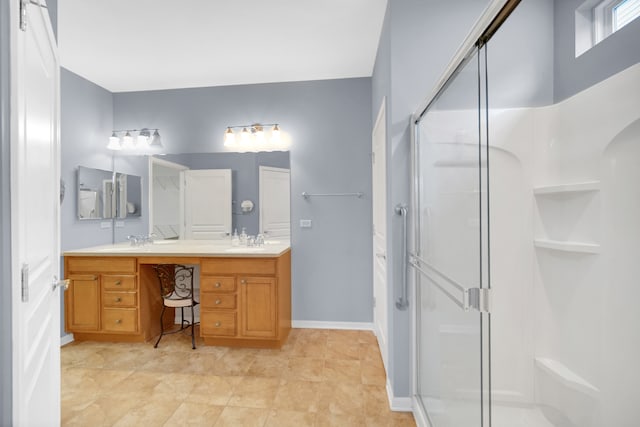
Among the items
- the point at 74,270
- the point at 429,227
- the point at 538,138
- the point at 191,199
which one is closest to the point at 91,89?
the point at 191,199

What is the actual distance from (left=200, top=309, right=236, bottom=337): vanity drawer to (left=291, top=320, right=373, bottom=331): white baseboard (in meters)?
0.74

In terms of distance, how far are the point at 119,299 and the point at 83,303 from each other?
0.35 metres

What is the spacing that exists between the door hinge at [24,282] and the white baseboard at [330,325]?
8.22 feet

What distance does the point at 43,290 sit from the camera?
48.7 inches

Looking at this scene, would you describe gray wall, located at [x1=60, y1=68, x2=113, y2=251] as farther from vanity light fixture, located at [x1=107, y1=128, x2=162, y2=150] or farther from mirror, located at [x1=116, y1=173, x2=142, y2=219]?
mirror, located at [x1=116, y1=173, x2=142, y2=219]

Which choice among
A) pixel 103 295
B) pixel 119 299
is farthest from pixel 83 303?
pixel 119 299

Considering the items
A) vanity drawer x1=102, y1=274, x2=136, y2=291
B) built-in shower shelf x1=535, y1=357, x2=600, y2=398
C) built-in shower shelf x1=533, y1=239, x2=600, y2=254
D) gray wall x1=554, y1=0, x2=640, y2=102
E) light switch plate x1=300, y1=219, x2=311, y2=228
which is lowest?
built-in shower shelf x1=535, y1=357, x2=600, y2=398

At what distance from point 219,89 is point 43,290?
2672 mm

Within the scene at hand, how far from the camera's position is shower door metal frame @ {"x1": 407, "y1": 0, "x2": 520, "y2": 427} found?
3.15ft

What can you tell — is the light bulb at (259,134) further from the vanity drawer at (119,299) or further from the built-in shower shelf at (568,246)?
the built-in shower shelf at (568,246)

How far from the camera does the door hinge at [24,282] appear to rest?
0.96m

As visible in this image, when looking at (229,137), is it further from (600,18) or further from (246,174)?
(600,18)

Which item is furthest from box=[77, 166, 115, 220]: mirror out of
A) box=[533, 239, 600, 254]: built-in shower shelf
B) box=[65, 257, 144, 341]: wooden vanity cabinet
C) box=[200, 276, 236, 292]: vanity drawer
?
box=[533, 239, 600, 254]: built-in shower shelf

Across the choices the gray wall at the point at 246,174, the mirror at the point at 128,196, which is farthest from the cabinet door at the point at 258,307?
the mirror at the point at 128,196
